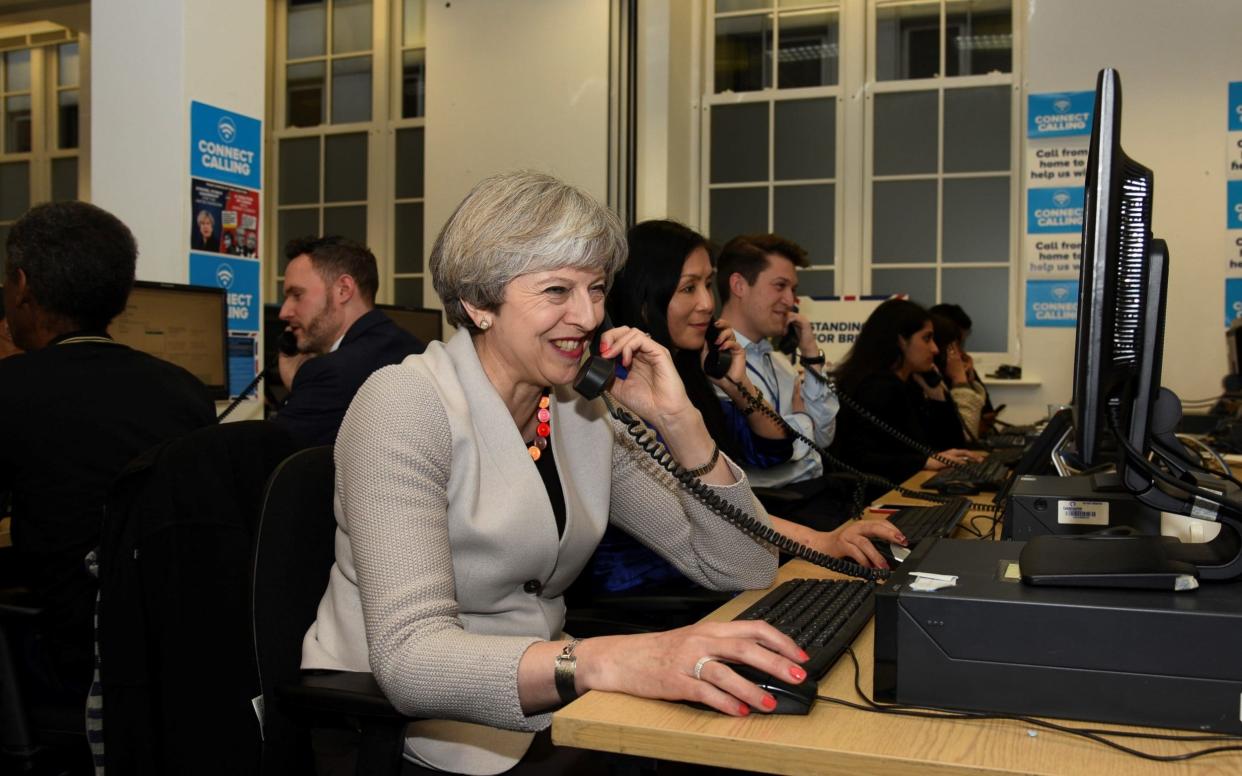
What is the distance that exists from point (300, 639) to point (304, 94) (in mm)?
7396

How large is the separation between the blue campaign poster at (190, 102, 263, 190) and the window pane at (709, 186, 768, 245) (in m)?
3.90

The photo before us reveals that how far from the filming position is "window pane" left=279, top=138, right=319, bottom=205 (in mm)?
8031

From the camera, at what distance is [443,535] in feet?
4.35

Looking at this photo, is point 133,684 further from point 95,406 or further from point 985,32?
point 985,32

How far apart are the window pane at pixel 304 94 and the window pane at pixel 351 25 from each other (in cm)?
24

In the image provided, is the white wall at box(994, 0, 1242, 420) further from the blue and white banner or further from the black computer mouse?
the black computer mouse

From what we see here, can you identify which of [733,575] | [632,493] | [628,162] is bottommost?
[733,575]

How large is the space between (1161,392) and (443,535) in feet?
2.80

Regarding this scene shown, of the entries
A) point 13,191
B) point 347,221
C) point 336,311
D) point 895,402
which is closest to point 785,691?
point 336,311

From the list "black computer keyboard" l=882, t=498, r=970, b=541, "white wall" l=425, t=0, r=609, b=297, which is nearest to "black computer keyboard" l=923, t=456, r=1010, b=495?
"black computer keyboard" l=882, t=498, r=970, b=541

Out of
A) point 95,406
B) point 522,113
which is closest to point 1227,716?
point 95,406

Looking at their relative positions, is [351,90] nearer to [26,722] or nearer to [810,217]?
[810,217]

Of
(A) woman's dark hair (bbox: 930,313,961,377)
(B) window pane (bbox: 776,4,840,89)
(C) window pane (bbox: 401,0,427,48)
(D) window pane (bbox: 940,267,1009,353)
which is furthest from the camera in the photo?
(C) window pane (bbox: 401,0,427,48)

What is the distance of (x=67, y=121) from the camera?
8938mm
